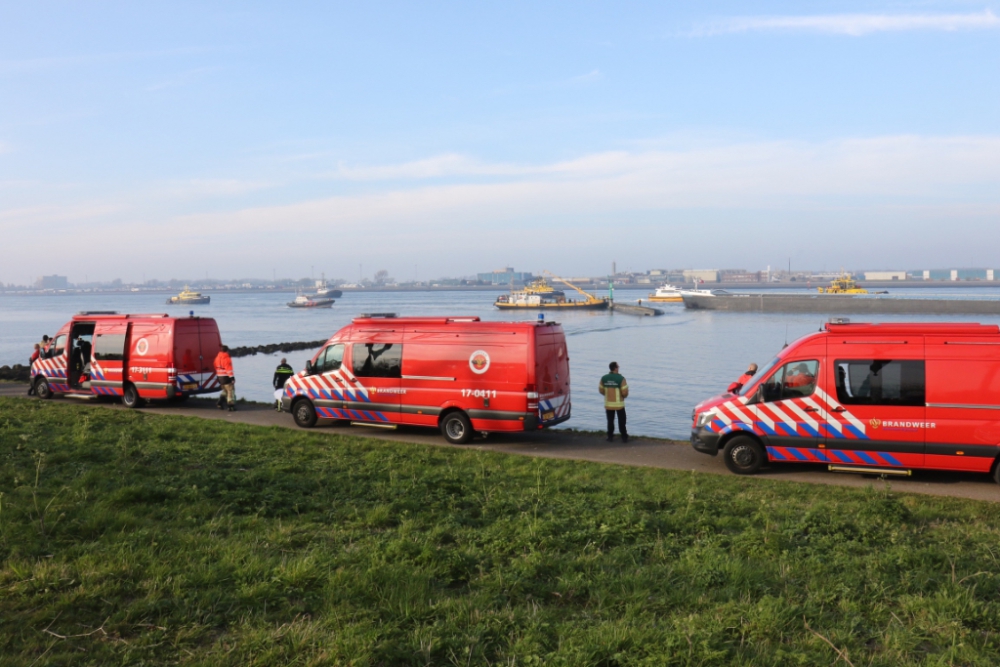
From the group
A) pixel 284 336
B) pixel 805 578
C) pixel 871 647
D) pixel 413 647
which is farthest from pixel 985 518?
pixel 284 336

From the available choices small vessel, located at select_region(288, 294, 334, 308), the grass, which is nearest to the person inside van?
the grass

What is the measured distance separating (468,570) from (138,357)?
57.9ft

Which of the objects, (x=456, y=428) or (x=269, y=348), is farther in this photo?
(x=269, y=348)

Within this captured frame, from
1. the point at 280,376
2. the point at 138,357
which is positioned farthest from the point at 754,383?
the point at 138,357

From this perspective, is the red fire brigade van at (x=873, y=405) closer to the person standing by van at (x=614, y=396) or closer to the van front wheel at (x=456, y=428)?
the person standing by van at (x=614, y=396)

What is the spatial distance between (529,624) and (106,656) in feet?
9.16

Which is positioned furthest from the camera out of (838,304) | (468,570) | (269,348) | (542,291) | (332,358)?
(542,291)

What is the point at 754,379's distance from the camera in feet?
43.8

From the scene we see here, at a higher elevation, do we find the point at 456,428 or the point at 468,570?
the point at 468,570

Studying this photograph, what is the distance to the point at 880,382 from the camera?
39.9 ft

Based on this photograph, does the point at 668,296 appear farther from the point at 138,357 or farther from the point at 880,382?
the point at 880,382

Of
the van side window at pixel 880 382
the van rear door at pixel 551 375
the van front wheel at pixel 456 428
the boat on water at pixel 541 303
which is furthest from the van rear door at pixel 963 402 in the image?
the boat on water at pixel 541 303

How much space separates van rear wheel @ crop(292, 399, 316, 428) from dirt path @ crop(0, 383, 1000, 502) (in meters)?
0.29

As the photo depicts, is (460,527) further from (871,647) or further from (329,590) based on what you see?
(871,647)
